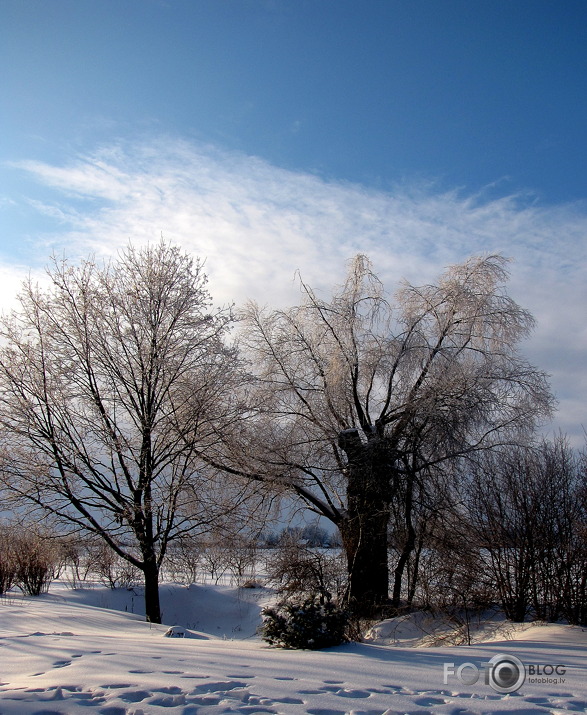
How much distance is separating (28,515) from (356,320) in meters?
9.42

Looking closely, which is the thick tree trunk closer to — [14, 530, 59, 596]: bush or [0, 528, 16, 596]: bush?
[14, 530, 59, 596]: bush

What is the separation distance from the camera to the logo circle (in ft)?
16.2

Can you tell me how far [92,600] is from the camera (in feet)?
51.5

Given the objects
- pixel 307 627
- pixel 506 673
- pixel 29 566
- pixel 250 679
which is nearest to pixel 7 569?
pixel 29 566

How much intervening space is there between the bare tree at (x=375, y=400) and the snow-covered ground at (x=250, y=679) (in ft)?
18.9

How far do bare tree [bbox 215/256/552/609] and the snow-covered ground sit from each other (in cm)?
575

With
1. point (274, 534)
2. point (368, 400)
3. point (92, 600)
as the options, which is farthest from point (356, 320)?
point (92, 600)

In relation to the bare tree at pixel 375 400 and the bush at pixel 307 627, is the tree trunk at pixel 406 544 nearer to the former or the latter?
the bare tree at pixel 375 400

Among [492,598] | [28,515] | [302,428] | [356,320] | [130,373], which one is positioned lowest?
[492,598]

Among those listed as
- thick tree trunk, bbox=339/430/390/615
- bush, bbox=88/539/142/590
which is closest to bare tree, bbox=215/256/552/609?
thick tree trunk, bbox=339/430/390/615

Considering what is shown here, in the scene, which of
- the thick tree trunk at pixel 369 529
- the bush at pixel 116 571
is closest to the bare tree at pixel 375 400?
the thick tree trunk at pixel 369 529

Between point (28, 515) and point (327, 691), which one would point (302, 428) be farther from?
point (327, 691)

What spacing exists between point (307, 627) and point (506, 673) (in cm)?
265

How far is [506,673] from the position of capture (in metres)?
5.56
